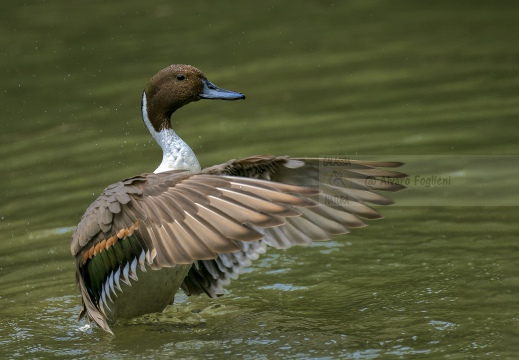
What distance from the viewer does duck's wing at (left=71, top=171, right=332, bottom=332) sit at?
5.78 meters

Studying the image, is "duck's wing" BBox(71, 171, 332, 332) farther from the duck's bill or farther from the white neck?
the duck's bill

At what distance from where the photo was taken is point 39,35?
14.3 meters

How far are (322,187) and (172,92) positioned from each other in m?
1.51

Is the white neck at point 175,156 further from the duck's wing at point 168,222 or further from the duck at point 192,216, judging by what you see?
the duck's wing at point 168,222

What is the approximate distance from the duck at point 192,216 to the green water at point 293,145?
32cm

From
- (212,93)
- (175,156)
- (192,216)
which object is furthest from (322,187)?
(212,93)

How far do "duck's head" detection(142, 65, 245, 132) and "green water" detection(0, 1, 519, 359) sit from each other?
4.48 feet

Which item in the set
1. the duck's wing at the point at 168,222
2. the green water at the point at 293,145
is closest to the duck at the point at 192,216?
the duck's wing at the point at 168,222

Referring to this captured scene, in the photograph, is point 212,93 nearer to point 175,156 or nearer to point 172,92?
point 172,92

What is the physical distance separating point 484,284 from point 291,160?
1.57 m

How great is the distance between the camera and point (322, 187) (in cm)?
699

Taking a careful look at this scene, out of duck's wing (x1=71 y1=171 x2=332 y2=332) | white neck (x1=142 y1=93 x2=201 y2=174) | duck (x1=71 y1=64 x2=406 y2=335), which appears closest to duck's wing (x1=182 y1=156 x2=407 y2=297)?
duck (x1=71 y1=64 x2=406 y2=335)

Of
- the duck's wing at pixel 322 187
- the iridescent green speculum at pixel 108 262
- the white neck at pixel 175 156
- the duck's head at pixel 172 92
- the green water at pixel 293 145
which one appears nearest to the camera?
the iridescent green speculum at pixel 108 262

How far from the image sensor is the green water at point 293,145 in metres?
6.82
